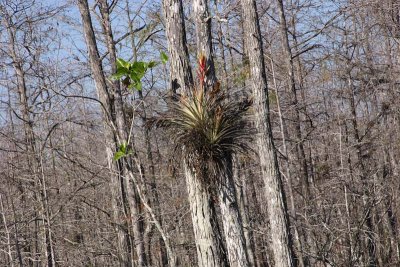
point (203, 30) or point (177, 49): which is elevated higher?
point (203, 30)

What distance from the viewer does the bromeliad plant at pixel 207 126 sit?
5176 mm

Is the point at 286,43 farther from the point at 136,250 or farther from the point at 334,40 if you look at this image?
the point at 136,250

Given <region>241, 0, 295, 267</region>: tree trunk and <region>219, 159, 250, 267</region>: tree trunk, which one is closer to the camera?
<region>219, 159, 250, 267</region>: tree trunk

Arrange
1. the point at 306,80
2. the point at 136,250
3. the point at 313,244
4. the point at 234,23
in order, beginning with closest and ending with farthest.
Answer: the point at 136,250 < the point at 313,244 < the point at 234,23 < the point at 306,80

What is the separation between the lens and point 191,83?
570 cm

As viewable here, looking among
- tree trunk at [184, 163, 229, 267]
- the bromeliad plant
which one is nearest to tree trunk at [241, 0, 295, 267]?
tree trunk at [184, 163, 229, 267]

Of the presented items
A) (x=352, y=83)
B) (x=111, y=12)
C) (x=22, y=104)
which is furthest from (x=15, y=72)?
(x=352, y=83)

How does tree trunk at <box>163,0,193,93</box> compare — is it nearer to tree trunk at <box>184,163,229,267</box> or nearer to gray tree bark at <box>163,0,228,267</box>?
gray tree bark at <box>163,0,228,267</box>

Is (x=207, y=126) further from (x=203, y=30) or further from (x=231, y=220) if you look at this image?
(x=203, y=30)

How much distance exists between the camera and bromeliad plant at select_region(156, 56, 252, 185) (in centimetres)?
518

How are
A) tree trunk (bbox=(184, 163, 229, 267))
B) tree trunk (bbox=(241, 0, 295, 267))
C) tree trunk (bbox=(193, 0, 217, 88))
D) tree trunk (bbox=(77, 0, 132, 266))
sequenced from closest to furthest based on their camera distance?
1. tree trunk (bbox=(184, 163, 229, 267))
2. tree trunk (bbox=(193, 0, 217, 88))
3. tree trunk (bbox=(241, 0, 295, 267))
4. tree trunk (bbox=(77, 0, 132, 266))

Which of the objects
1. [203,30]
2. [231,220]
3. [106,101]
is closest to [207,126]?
→ [231,220]

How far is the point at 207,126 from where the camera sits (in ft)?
17.0

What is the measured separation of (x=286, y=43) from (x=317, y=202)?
4.75m
